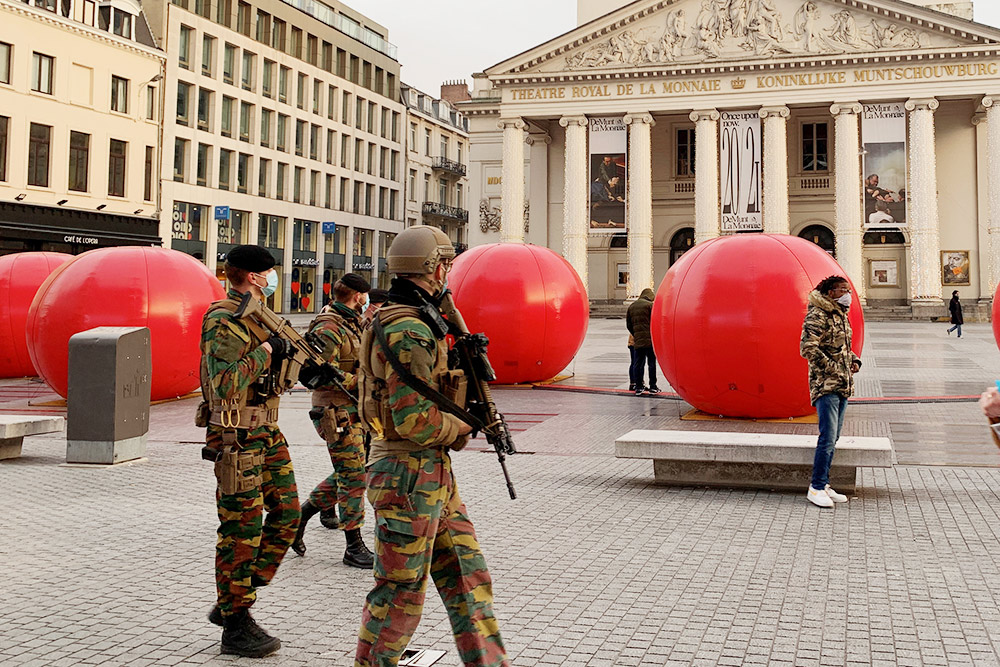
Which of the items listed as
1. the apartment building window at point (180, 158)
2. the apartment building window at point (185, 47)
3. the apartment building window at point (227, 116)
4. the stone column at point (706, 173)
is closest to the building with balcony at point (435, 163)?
the apartment building window at point (227, 116)

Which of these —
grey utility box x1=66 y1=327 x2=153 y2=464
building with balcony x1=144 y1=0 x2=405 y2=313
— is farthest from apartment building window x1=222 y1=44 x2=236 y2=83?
grey utility box x1=66 y1=327 x2=153 y2=464

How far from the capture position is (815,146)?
58938mm

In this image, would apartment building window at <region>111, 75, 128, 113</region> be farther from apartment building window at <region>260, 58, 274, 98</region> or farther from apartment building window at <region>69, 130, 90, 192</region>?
apartment building window at <region>260, 58, 274, 98</region>

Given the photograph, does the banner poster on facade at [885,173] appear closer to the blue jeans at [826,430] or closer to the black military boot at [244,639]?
the blue jeans at [826,430]

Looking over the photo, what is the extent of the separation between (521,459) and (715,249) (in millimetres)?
4674

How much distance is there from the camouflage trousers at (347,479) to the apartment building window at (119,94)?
149 ft

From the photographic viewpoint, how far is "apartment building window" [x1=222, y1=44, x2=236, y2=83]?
57688 mm

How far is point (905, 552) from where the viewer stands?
22.9ft

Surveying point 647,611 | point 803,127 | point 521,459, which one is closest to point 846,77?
point 803,127

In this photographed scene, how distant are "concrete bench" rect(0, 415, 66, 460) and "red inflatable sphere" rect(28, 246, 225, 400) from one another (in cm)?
332

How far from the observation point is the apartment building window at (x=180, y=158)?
52938 millimetres

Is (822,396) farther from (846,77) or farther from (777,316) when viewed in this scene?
(846,77)

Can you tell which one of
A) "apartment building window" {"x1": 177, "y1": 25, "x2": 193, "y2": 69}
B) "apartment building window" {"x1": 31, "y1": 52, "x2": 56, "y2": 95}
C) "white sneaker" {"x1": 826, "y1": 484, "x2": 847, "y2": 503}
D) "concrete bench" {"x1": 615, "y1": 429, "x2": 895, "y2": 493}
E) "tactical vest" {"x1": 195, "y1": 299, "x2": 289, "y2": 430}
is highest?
"apartment building window" {"x1": 177, "y1": 25, "x2": 193, "y2": 69}

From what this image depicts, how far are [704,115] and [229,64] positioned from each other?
28.7 meters
